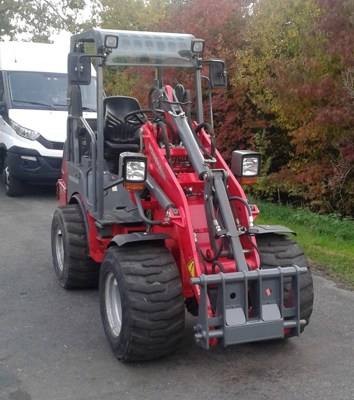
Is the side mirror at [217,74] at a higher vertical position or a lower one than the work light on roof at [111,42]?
lower

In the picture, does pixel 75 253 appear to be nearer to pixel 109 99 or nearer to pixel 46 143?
pixel 109 99

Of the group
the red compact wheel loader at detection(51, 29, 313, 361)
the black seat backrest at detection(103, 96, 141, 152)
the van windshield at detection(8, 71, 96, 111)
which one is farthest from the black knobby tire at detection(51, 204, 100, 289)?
the van windshield at detection(8, 71, 96, 111)

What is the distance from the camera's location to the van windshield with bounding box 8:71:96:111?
12.0 metres

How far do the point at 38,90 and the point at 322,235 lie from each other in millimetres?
6353

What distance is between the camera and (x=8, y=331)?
5500mm

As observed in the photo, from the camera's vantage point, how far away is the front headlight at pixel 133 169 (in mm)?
4879

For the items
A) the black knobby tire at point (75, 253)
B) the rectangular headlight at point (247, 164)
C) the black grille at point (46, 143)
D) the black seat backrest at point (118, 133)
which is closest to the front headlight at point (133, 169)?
the rectangular headlight at point (247, 164)

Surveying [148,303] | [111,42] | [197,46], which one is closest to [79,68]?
[111,42]

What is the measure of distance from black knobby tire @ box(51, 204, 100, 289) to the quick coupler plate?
2303 millimetres

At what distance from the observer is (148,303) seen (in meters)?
4.48

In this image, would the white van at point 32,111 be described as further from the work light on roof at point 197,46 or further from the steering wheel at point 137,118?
the work light on roof at point 197,46

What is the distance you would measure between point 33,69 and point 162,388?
30.7 feet

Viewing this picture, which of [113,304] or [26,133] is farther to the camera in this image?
[26,133]

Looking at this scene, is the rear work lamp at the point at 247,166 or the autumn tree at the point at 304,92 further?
the autumn tree at the point at 304,92
